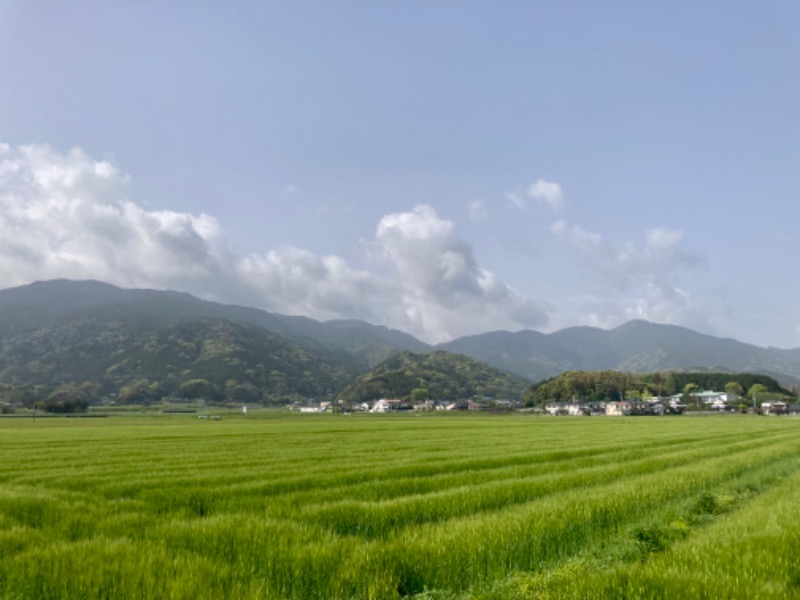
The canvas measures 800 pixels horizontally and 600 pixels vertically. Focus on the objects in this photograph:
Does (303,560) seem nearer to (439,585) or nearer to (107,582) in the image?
(439,585)

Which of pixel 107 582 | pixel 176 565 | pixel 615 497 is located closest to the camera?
pixel 107 582

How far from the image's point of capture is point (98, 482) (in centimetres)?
1914

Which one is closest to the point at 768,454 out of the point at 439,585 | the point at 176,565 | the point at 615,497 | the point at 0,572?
the point at 615,497

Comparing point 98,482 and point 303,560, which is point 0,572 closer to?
point 303,560

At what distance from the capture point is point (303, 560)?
8773 millimetres

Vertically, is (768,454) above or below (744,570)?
below

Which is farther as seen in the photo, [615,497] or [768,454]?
[768,454]

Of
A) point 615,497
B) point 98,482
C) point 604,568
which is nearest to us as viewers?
point 604,568

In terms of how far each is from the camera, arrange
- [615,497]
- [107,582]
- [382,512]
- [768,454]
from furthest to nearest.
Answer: [768,454] → [615,497] → [382,512] → [107,582]

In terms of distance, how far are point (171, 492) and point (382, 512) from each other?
293 inches

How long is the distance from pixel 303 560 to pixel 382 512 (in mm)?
4172

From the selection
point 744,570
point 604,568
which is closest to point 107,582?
point 604,568

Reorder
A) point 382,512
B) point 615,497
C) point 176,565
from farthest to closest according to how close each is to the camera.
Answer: point 615,497 → point 382,512 → point 176,565

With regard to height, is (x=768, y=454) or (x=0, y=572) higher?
(x=0, y=572)
